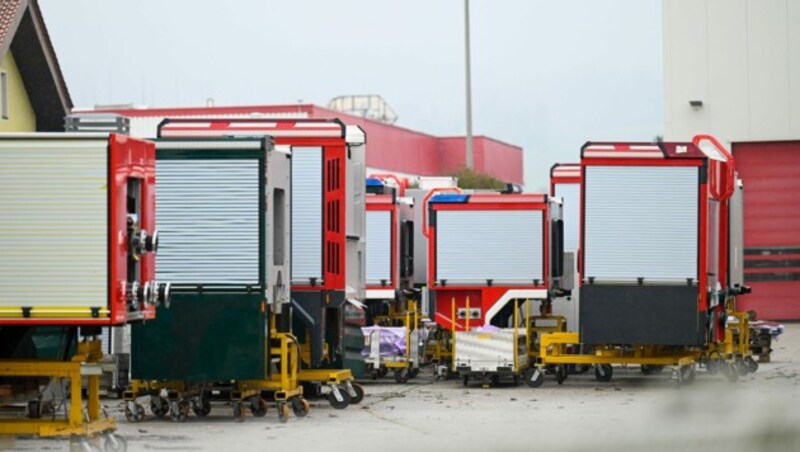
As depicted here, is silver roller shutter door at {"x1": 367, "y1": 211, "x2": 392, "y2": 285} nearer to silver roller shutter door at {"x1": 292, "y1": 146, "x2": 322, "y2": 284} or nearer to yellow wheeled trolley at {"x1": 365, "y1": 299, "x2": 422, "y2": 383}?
yellow wheeled trolley at {"x1": 365, "y1": 299, "x2": 422, "y2": 383}

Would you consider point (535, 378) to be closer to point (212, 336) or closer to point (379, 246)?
point (379, 246)

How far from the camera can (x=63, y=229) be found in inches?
613

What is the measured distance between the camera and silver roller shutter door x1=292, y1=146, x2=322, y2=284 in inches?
841

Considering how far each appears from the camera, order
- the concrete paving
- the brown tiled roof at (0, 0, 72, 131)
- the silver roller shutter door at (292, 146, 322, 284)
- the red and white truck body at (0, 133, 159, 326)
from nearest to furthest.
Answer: the concrete paving < the red and white truck body at (0, 133, 159, 326) < the silver roller shutter door at (292, 146, 322, 284) < the brown tiled roof at (0, 0, 72, 131)

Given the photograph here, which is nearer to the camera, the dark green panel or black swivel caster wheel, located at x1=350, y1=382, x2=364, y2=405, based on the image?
the dark green panel

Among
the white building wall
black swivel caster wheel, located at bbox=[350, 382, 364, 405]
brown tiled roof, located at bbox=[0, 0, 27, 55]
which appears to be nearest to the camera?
black swivel caster wheel, located at bbox=[350, 382, 364, 405]

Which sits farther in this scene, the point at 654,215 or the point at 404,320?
the point at 404,320

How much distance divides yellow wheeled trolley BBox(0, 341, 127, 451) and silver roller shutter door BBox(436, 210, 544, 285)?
11584mm

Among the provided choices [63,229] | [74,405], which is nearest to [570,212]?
[63,229]

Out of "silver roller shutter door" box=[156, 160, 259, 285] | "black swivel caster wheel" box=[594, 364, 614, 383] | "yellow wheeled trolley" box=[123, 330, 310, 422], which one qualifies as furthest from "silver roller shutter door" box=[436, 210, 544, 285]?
"silver roller shutter door" box=[156, 160, 259, 285]

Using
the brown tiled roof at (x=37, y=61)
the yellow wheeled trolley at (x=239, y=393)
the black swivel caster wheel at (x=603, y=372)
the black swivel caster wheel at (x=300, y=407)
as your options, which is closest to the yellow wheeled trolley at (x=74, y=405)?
the yellow wheeled trolley at (x=239, y=393)

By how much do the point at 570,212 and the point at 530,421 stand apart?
479 inches

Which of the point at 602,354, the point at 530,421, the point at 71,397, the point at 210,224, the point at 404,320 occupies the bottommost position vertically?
the point at 530,421

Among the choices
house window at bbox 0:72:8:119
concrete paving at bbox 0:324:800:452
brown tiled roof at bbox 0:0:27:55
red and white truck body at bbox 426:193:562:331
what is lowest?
concrete paving at bbox 0:324:800:452
